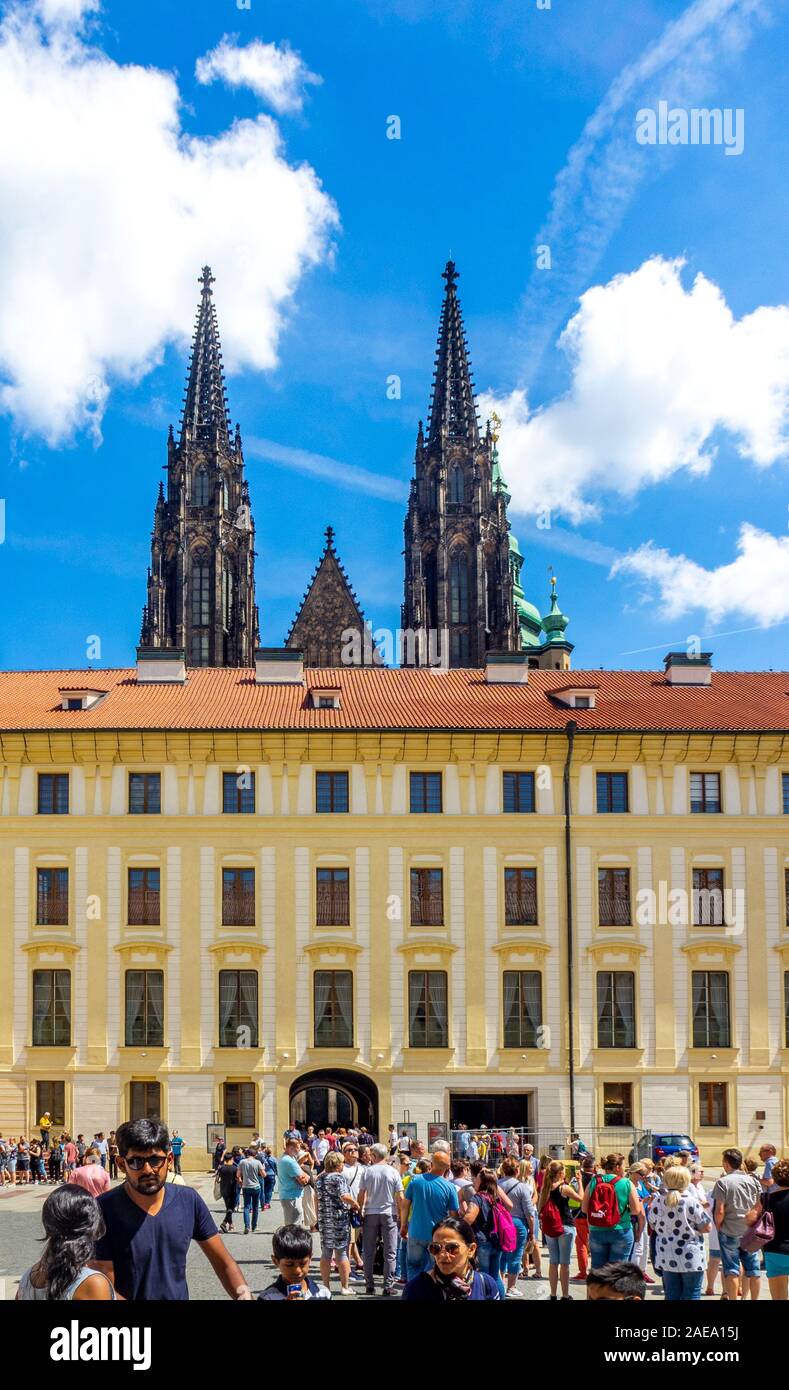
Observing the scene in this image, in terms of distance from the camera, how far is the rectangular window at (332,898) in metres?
45.7

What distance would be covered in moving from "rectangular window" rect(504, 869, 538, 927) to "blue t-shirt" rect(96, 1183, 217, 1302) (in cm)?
3706

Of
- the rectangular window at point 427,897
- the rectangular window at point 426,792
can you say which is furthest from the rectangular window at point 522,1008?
the rectangular window at point 426,792

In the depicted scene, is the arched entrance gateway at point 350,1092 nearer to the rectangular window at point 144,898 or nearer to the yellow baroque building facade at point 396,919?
the yellow baroque building facade at point 396,919

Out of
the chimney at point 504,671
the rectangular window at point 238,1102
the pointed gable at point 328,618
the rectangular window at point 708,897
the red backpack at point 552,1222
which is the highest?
the pointed gable at point 328,618

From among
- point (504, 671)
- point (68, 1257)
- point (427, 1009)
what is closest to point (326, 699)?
point (504, 671)

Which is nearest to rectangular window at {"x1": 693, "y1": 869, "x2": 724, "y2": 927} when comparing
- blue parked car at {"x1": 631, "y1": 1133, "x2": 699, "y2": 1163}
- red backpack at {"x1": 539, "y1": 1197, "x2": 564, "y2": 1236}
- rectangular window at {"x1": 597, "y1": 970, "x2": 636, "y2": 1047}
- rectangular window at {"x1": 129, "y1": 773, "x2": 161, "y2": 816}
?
rectangular window at {"x1": 597, "y1": 970, "x2": 636, "y2": 1047}

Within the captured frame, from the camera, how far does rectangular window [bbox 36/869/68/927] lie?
149 ft

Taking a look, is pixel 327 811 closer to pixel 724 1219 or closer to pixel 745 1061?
pixel 745 1061

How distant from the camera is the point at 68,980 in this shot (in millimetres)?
45188

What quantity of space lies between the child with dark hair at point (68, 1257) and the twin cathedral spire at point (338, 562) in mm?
89608

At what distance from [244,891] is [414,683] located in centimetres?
911

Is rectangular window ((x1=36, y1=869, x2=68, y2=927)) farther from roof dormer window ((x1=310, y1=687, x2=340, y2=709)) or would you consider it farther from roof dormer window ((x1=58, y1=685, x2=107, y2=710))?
roof dormer window ((x1=310, y1=687, x2=340, y2=709))

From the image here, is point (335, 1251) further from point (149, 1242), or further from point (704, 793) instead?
point (704, 793)
